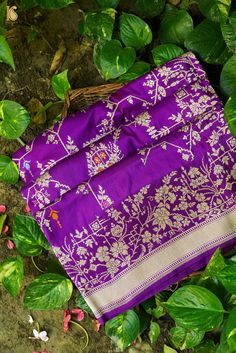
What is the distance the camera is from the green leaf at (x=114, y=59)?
1520 millimetres

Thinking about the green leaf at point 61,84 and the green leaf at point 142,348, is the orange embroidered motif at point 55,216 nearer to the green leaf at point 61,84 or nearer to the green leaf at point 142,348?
the green leaf at point 61,84

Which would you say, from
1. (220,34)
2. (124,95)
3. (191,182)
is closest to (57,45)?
(124,95)

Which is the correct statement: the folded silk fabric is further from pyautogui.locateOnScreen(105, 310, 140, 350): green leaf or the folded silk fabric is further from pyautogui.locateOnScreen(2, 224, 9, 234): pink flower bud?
pyautogui.locateOnScreen(2, 224, 9, 234): pink flower bud

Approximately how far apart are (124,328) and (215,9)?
0.91 m

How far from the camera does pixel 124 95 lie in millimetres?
1471

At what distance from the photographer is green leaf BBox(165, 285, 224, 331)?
1323 millimetres

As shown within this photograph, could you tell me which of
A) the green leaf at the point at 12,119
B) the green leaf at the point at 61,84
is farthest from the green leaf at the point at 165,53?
the green leaf at the point at 12,119

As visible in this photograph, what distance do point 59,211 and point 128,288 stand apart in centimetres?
28

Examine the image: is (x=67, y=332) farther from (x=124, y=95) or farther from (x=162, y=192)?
(x=124, y=95)

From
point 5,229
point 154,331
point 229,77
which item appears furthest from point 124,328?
point 229,77

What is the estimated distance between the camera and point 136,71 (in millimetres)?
1537

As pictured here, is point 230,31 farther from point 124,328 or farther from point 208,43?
point 124,328

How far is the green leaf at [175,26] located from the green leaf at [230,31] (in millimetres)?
145

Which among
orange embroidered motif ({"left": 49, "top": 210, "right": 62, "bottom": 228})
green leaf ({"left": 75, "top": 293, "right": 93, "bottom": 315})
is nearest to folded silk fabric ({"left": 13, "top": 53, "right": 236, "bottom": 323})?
orange embroidered motif ({"left": 49, "top": 210, "right": 62, "bottom": 228})
